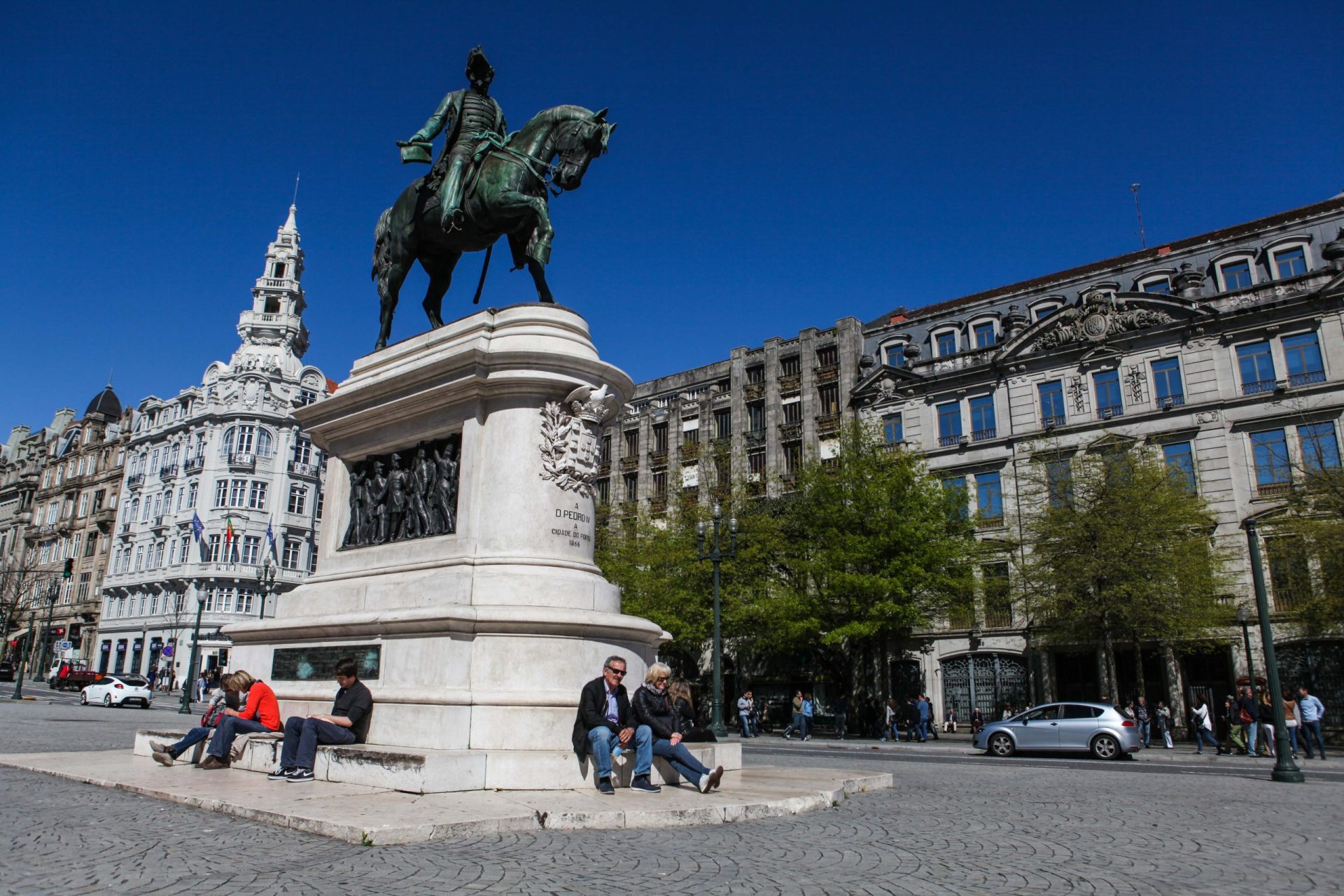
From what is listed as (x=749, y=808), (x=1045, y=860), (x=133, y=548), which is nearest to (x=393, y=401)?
(x=749, y=808)

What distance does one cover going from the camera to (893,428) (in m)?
43.6

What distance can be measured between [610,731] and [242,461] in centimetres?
6185

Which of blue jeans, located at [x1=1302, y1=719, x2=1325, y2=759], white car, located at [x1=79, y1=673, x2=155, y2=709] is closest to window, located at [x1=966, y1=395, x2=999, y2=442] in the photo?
blue jeans, located at [x1=1302, y1=719, x2=1325, y2=759]

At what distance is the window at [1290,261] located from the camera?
35.2m

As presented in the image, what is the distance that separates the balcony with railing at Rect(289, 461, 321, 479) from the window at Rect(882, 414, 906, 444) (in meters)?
41.3

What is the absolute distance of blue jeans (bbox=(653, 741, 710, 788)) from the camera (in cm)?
870

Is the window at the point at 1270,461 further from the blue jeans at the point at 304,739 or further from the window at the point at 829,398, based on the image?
the blue jeans at the point at 304,739

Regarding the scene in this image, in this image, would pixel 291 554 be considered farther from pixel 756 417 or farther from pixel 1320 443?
pixel 1320 443

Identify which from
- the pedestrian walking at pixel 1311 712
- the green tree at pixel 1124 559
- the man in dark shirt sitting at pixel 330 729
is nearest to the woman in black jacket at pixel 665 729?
the man in dark shirt sitting at pixel 330 729

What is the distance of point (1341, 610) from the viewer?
26.9m

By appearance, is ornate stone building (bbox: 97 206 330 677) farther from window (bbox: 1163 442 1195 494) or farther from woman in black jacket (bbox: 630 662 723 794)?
woman in black jacket (bbox: 630 662 723 794)

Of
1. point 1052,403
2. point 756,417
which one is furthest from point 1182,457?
point 756,417

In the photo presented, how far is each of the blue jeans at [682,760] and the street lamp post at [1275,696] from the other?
10.2m

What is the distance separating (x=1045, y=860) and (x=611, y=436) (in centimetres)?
5079
